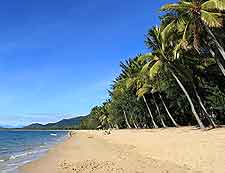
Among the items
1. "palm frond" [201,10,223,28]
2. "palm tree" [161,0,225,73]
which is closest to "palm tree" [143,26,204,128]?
"palm tree" [161,0,225,73]

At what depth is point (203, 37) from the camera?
1180 inches

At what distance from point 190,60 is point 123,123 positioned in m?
60.8

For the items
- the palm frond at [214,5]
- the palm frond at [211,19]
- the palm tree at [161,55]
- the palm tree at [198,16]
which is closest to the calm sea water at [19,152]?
the palm tree at [161,55]

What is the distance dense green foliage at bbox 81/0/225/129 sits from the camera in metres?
27.4

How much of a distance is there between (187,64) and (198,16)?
12634 mm

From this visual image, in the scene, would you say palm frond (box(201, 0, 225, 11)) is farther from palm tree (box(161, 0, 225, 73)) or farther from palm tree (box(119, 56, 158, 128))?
palm tree (box(119, 56, 158, 128))

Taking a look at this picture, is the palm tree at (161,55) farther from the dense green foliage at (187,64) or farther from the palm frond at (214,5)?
the palm frond at (214,5)

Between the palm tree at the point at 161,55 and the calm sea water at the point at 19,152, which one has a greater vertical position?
the palm tree at the point at 161,55

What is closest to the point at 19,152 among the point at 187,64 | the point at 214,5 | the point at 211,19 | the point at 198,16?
the point at 187,64

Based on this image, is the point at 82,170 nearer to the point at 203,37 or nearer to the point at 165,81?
the point at 203,37

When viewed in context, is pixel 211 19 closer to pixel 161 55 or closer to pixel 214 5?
pixel 214 5

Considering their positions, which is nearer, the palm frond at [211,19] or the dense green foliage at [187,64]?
the palm frond at [211,19]

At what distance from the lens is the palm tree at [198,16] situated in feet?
83.4

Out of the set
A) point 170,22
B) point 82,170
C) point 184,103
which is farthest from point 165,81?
point 82,170
